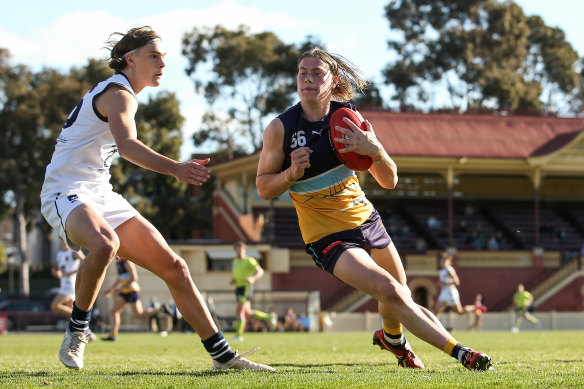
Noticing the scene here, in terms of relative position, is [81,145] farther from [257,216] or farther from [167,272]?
[257,216]

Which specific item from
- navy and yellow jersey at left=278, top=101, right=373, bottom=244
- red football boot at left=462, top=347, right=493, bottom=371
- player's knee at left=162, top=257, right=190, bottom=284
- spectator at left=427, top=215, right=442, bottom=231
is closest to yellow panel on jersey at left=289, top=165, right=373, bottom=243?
navy and yellow jersey at left=278, top=101, right=373, bottom=244

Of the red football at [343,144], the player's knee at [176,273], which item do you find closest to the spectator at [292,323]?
the player's knee at [176,273]

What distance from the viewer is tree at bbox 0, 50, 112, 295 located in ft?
172

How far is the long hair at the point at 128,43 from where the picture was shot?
7.25 metres

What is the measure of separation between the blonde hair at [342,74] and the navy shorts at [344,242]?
1045 mm

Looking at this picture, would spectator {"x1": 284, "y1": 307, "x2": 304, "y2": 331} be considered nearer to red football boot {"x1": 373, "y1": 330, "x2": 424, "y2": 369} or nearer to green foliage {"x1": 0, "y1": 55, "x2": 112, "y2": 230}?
red football boot {"x1": 373, "y1": 330, "x2": 424, "y2": 369}

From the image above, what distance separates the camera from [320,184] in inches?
288

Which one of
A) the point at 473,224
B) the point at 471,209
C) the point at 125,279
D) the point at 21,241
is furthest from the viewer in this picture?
the point at 21,241

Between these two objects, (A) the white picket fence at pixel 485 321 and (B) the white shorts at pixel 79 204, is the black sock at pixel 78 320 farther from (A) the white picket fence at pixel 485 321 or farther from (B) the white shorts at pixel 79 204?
(A) the white picket fence at pixel 485 321

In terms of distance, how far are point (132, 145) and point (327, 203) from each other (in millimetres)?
1581

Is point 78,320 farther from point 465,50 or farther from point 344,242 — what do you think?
point 465,50

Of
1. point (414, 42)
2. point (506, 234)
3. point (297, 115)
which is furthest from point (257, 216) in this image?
point (297, 115)

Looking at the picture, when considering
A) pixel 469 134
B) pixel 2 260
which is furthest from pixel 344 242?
pixel 2 260

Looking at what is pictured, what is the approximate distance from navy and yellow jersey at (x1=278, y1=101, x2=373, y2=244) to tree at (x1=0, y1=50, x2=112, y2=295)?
4607cm
